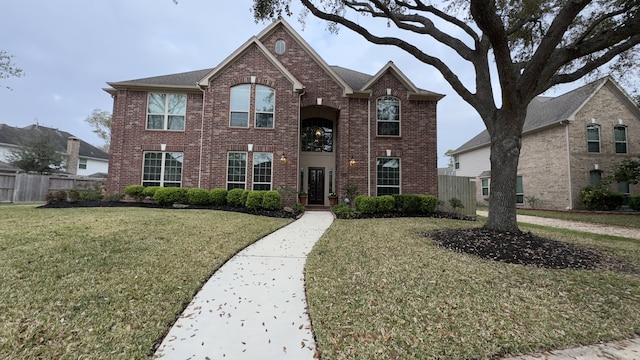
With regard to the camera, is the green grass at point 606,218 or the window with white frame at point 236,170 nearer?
the green grass at point 606,218

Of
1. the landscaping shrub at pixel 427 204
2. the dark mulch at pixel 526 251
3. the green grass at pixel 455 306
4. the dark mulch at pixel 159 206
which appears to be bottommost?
the green grass at pixel 455 306

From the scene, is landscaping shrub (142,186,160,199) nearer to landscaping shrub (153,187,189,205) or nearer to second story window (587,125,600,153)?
landscaping shrub (153,187,189,205)

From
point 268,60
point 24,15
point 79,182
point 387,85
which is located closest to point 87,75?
point 24,15

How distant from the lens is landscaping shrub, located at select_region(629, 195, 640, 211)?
14227 mm

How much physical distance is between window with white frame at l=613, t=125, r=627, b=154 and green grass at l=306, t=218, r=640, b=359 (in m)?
17.7

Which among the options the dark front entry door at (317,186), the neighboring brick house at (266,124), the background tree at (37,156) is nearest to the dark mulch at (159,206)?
the neighboring brick house at (266,124)

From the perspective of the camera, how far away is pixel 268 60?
12.6 metres

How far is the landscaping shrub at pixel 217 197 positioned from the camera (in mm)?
11430

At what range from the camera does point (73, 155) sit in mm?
26453

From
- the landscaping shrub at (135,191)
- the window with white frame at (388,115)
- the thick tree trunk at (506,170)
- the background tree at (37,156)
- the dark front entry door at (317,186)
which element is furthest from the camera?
the background tree at (37,156)

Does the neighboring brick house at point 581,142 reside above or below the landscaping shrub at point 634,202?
above

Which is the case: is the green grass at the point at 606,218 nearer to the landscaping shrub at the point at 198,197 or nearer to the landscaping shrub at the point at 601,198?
the landscaping shrub at the point at 601,198

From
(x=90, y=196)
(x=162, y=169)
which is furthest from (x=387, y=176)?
(x=90, y=196)

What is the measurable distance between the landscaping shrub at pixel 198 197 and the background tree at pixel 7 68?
1325 centimetres
